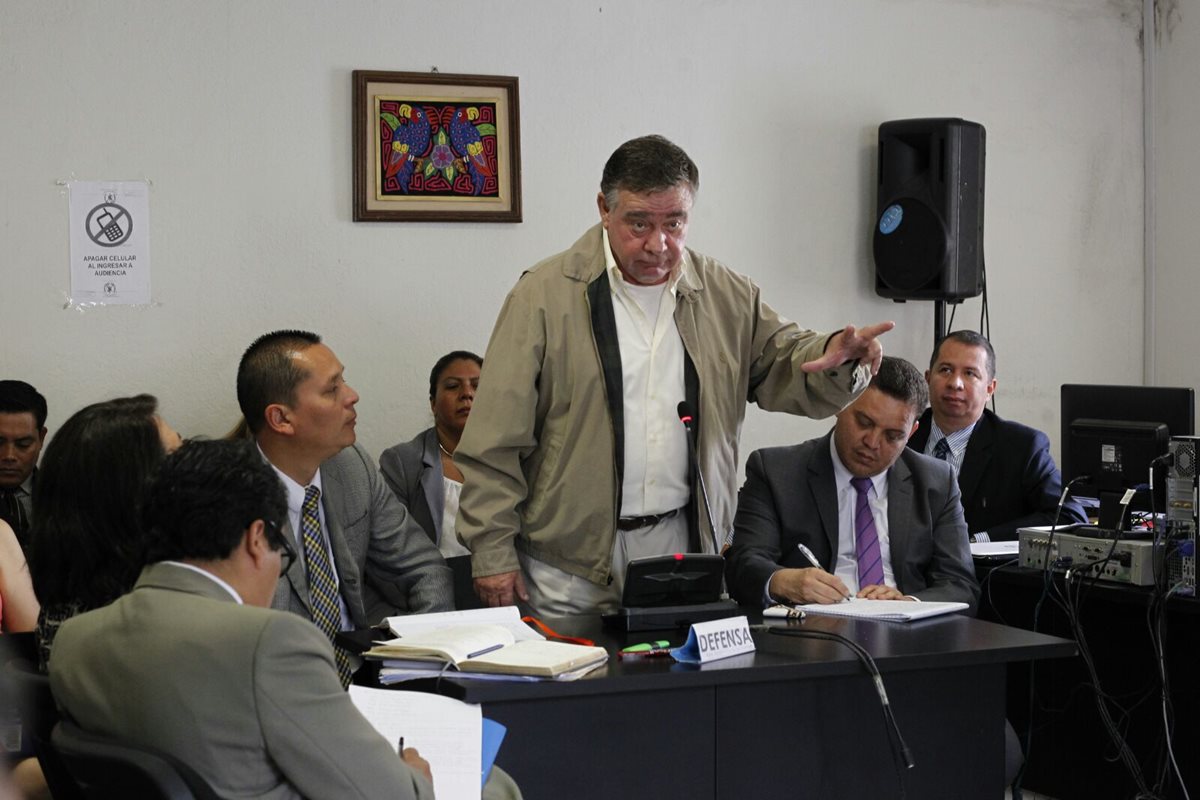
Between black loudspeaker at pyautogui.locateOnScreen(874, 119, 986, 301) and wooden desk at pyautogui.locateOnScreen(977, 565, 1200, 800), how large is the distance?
1314 mm

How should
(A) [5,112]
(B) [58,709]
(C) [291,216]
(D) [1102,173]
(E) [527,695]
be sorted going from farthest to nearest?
1. (D) [1102,173]
2. (C) [291,216]
3. (A) [5,112]
4. (E) [527,695]
5. (B) [58,709]

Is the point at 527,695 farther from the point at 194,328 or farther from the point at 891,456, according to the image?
the point at 194,328

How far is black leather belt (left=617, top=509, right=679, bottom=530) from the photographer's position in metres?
3.06

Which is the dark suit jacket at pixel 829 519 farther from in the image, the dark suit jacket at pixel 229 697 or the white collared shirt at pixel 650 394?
the dark suit jacket at pixel 229 697

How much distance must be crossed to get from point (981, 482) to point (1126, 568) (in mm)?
955

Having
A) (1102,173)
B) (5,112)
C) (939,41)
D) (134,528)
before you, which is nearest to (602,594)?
(134,528)

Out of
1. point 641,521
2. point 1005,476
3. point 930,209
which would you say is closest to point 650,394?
point 641,521

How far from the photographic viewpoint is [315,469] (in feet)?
9.97

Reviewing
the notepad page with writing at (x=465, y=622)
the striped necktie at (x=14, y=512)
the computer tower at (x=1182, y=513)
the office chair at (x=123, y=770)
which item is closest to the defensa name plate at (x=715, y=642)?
the notepad page with writing at (x=465, y=622)

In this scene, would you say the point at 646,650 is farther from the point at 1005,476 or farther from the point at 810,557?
the point at 1005,476

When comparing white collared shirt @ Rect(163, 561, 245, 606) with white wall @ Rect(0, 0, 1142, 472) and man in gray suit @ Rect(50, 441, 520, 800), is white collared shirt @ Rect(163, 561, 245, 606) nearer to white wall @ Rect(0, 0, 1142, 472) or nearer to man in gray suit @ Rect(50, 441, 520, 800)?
man in gray suit @ Rect(50, 441, 520, 800)

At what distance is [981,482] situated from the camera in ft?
14.3

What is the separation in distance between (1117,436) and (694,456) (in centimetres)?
120

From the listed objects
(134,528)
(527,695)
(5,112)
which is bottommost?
(527,695)
